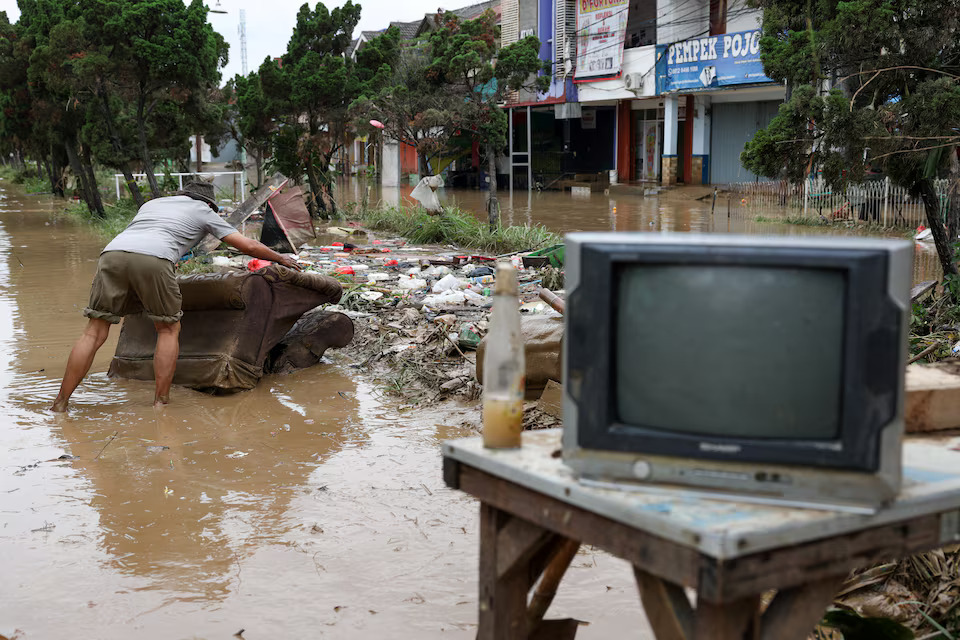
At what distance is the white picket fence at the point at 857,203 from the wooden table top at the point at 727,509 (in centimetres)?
1370

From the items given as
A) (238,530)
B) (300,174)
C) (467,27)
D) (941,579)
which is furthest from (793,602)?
(300,174)

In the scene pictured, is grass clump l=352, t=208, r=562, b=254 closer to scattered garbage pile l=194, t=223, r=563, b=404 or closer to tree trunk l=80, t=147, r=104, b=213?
scattered garbage pile l=194, t=223, r=563, b=404

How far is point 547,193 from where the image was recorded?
29578 mm

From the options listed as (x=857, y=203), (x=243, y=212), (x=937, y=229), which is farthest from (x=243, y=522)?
(x=857, y=203)

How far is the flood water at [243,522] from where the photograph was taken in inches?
130

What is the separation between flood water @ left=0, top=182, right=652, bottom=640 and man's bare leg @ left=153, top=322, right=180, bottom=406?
0.14 metres

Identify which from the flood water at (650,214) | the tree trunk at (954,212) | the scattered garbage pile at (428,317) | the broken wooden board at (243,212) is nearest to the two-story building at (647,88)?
the flood water at (650,214)

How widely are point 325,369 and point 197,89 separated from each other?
→ 12.9 meters

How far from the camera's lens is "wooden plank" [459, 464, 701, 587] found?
5.36 ft

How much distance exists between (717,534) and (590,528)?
0.33m

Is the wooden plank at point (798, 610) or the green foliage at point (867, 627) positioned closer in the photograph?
the wooden plank at point (798, 610)

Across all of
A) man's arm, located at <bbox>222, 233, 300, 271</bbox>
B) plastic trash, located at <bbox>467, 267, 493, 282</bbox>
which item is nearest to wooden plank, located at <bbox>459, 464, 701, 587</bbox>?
man's arm, located at <bbox>222, 233, 300, 271</bbox>

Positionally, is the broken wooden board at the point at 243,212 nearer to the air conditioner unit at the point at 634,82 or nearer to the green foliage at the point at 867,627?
the green foliage at the point at 867,627

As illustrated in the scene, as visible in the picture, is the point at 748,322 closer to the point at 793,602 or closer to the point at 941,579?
the point at 793,602
